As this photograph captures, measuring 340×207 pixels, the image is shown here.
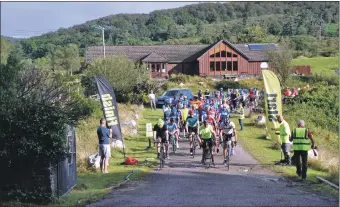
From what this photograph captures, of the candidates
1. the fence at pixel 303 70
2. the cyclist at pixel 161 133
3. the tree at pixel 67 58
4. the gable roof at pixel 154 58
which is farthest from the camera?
the tree at pixel 67 58

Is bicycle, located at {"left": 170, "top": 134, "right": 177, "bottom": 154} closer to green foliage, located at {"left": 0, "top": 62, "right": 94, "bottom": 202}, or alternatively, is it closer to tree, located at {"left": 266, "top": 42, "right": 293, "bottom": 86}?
green foliage, located at {"left": 0, "top": 62, "right": 94, "bottom": 202}

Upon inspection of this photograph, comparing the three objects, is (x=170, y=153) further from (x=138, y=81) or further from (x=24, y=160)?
(x=138, y=81)

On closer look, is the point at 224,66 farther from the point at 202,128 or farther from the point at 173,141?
the point at 202,128

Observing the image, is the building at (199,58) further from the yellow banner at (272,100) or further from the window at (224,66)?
the yellow banner at (272,100)

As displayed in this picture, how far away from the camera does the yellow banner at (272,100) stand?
2402cm

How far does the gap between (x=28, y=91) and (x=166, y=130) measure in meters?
8.47

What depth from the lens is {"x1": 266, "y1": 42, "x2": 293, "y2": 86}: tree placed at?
61062 mm

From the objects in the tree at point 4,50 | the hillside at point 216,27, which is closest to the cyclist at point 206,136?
the tree at point 4,50

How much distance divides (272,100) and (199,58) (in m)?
48.2

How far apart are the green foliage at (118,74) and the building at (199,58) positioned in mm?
21872

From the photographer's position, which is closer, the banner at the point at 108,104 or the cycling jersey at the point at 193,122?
the banner at the point at 108,104

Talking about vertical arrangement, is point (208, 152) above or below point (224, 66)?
below

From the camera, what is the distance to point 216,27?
153 meters

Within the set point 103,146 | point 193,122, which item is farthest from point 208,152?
point 103,146
